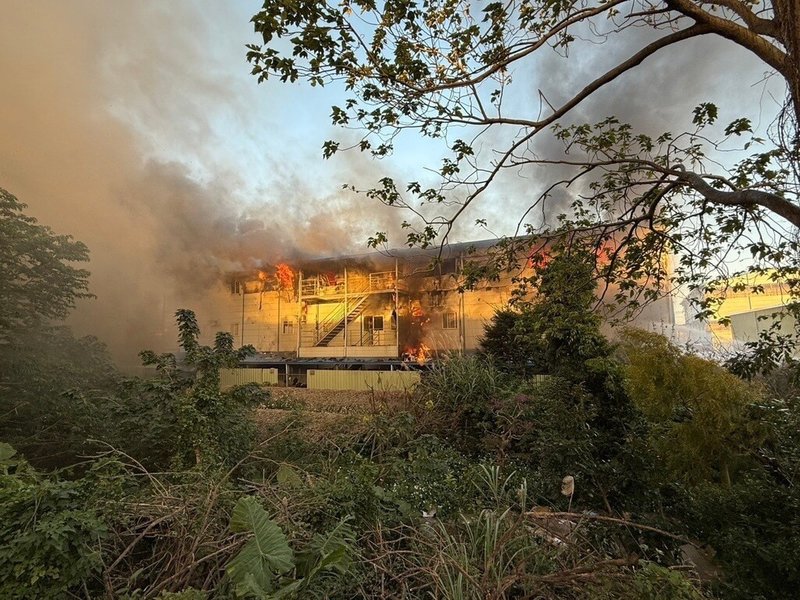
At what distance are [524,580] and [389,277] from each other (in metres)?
19.5

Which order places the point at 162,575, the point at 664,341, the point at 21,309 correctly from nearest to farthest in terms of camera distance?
the point at 162,575 < the point at 664,341 < the point at 21,309

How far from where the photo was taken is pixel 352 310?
21.8 metres

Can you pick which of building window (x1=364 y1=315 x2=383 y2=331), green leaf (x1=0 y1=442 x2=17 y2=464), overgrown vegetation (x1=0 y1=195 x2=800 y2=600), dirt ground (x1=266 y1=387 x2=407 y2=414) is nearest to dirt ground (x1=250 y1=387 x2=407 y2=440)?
dirt ground (x1=266 y1=387 x2=407 y2=414)

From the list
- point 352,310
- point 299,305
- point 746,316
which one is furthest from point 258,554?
point 299,305

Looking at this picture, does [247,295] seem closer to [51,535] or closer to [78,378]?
[78,378]

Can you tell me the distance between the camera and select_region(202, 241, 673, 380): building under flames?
20.1m

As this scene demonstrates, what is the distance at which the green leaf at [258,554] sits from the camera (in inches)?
71.4

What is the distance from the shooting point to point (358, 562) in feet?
7.38

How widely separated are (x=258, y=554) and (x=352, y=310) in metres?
20.0

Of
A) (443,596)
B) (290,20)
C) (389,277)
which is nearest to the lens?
(443,596)

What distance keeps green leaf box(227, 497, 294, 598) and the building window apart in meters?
19.4

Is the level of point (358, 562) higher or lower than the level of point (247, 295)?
lower

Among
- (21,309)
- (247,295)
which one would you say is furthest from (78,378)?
(247,295)

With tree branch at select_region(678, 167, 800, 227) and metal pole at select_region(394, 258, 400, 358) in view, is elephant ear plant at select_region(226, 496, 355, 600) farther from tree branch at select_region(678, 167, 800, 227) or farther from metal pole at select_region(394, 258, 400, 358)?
metal pole at select_region(394, 258, 400, 358)
